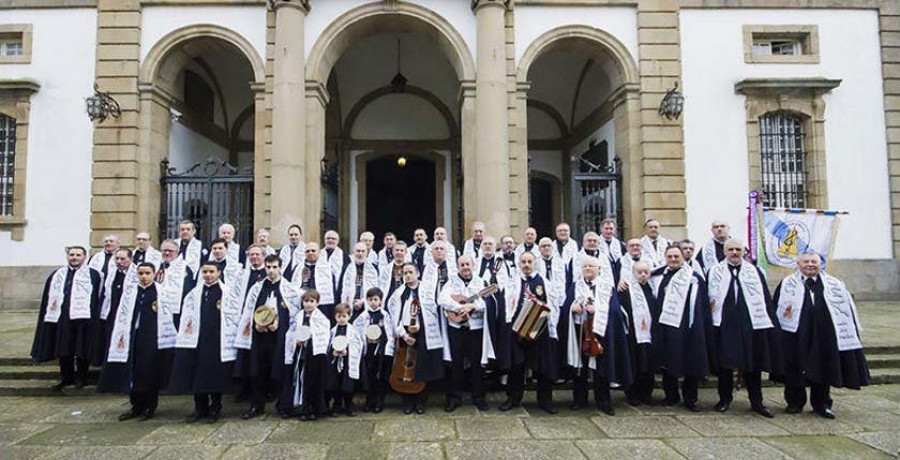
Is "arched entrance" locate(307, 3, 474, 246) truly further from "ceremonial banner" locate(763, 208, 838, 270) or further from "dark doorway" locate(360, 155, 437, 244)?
"ceremonial banner" locate(763, 208, 838, 270)

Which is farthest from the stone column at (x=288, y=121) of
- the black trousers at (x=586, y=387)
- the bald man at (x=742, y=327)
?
the bald man at (x=742, y=327)

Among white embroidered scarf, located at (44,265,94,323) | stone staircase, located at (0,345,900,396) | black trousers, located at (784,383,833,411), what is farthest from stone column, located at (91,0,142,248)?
black trousers, located at (784,383,833,411)

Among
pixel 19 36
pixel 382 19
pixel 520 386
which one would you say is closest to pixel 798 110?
pixel 382 19

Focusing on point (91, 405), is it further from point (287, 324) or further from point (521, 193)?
point (521, 193)

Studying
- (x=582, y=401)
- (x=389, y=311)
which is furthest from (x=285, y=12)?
(x=582, y=401)

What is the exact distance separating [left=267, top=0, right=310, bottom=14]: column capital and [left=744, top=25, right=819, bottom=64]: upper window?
8.93 m

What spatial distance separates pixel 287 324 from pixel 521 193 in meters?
6.45

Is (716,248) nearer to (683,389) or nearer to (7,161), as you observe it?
(683,389)

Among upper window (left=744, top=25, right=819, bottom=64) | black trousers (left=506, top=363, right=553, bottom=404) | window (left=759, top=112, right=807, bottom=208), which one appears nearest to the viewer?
black trousers (left=506, top=363, right=553, bottom=404)

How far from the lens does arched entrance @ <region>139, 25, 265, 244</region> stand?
1158 cm

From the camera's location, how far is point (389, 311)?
615 cm

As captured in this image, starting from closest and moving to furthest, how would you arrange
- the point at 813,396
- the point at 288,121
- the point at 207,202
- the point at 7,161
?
the point at 813,396 → the point at 288,121 → the point at 7,161 → the point at 207,202

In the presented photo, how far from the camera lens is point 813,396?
5.62 metres

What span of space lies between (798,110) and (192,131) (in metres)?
13.5
